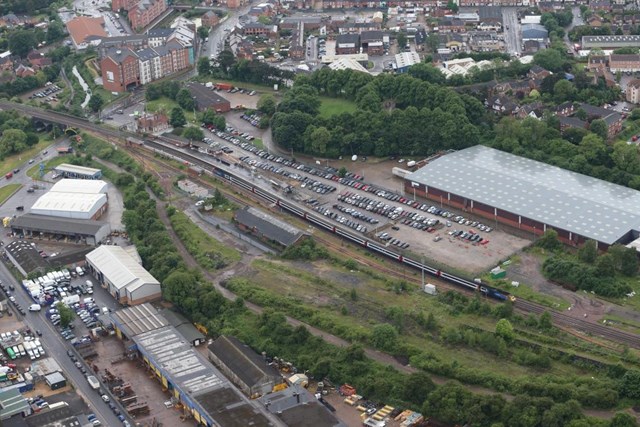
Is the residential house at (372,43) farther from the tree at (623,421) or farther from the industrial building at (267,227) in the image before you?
the tree at (623,421)

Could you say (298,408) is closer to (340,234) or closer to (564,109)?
(340,234)

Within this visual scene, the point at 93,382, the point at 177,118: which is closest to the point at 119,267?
the point at 93,382

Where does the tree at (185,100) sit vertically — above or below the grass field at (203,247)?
above

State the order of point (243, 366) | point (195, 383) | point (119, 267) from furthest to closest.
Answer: point (119, 267) < point (243, 366) < point (195, 383)

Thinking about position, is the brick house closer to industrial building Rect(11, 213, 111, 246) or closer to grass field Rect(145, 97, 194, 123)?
grass field Rect(145, 97, 194, 123)

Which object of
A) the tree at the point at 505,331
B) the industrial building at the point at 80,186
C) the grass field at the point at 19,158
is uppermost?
the tree at the point at 505,331

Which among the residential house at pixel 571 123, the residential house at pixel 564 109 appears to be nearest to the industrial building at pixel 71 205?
the residential house at pixel 571 123

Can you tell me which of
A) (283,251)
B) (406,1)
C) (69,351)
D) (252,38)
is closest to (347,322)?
(283,251)
